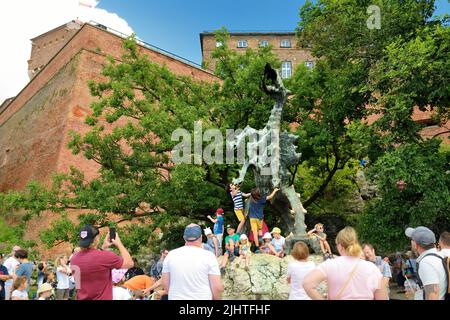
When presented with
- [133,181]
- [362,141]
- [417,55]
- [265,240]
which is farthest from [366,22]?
[133,181]

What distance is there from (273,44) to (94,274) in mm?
51069

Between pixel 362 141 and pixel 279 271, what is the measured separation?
21.8 ft

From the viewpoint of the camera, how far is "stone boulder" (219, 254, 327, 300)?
9.02 meters

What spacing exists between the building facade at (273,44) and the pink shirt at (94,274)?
47294mm

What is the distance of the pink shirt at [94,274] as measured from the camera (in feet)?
12.7

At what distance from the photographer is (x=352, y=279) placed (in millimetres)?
3482

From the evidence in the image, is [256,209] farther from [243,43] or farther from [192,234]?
[243,43]

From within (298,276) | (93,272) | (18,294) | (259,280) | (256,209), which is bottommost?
(259,280)

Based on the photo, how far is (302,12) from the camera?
18.6m

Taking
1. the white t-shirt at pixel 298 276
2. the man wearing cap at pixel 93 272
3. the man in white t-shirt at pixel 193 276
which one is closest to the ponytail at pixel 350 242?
the white t-shirt at pixel 298 276

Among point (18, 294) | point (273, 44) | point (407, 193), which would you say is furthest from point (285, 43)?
point (18, 294)

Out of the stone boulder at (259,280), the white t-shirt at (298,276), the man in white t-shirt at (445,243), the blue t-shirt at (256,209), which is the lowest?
the stone boulder at (259,280)

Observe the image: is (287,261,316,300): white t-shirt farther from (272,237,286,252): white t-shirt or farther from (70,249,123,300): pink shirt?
(272,237,286,252): white t-shirt

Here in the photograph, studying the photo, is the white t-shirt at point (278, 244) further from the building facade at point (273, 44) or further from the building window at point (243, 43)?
the building window at point (243, 43)
